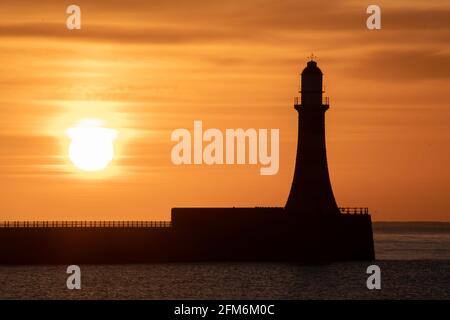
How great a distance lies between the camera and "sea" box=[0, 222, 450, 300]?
82.2 m

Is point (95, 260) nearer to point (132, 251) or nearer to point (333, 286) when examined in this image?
point (132, 251)

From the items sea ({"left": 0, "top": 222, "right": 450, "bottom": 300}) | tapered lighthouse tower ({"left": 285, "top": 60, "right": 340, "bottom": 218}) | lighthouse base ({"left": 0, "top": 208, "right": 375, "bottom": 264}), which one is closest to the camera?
sea ({"left": 0, "top": 222, "right": 450, "bottom": 300})

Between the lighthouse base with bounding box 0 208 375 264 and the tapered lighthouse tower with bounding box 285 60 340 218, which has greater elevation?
the tapered lighthouse tower with bounding box 285 60 340 218

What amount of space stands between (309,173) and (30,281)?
22180mm

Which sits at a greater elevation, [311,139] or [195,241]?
[311,139]

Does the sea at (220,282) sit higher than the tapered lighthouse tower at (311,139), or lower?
lower

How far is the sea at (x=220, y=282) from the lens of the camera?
82.2 meters

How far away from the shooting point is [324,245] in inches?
3952

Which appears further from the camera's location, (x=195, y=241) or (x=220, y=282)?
(x=195, y=241)

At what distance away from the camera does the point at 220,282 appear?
8875cm

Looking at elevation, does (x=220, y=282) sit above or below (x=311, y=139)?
below

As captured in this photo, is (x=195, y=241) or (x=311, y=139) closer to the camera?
(x=311, y=139)
